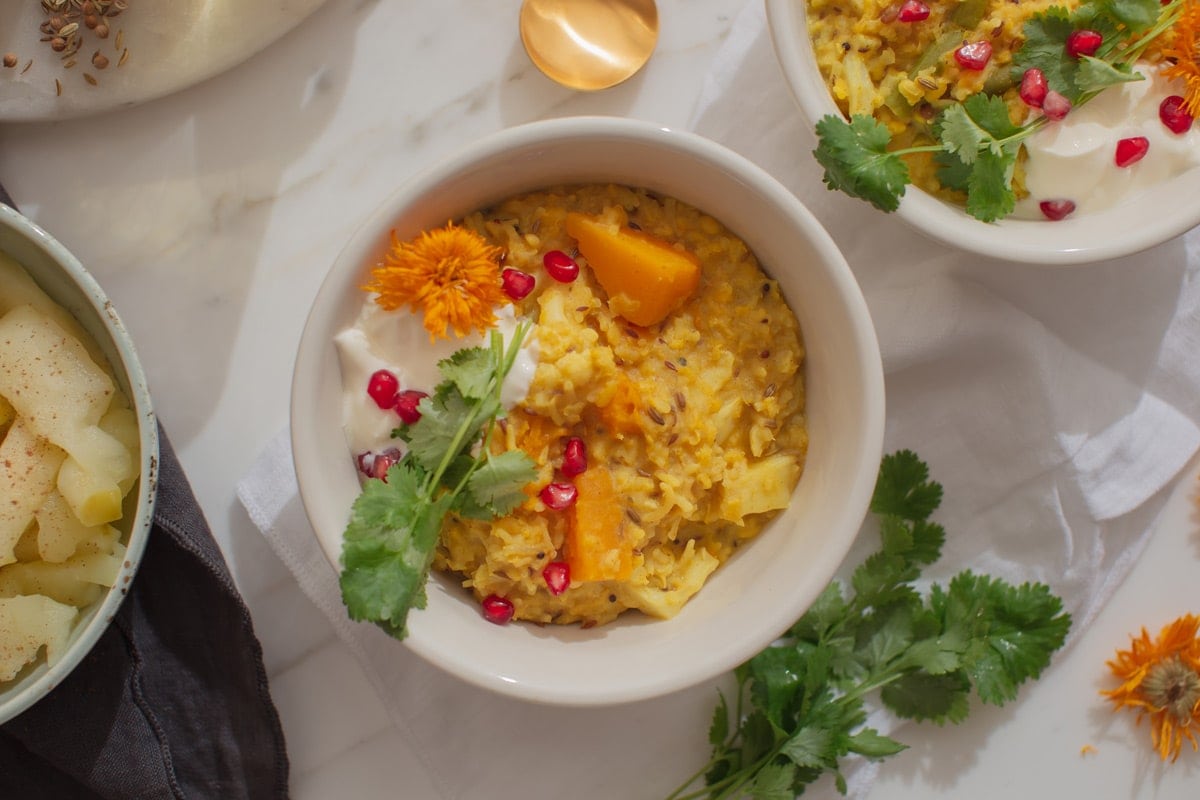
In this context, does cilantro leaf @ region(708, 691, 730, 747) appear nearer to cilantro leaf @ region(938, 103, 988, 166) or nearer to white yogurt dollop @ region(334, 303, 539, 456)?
white yogurt dollop @ region(334, 303, 539, 456)

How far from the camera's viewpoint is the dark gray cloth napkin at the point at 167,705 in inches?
98.2

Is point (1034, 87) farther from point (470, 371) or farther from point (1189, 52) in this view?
point (470, 371)

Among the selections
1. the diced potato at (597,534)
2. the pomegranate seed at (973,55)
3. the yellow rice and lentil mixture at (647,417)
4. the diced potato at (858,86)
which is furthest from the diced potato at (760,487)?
the pomegranate seed at (973,55)

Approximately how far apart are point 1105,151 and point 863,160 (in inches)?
23.1

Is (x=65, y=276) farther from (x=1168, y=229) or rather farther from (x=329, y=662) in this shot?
(x=1168, y=229)

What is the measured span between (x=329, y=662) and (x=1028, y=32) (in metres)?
2.11

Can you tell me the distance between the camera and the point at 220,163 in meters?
2.65

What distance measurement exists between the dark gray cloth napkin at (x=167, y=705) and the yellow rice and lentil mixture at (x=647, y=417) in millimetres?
649

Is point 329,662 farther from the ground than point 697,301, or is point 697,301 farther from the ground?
point 697,301

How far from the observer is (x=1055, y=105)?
2330 millimetres

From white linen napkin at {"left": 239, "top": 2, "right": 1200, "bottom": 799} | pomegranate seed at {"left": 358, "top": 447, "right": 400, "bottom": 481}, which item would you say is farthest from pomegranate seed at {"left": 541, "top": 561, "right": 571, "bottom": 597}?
white linen napkin at {"left": 239, "top": 2, "right": 1200, "bottom": 799}

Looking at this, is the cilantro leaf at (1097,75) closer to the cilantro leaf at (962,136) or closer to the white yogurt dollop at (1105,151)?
the white yogurt dollop at (1105,151)

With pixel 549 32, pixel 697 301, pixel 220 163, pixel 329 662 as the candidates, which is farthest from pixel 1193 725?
pixel 220 163

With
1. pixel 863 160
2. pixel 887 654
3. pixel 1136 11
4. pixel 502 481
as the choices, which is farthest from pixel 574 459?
pixel 1136 11
